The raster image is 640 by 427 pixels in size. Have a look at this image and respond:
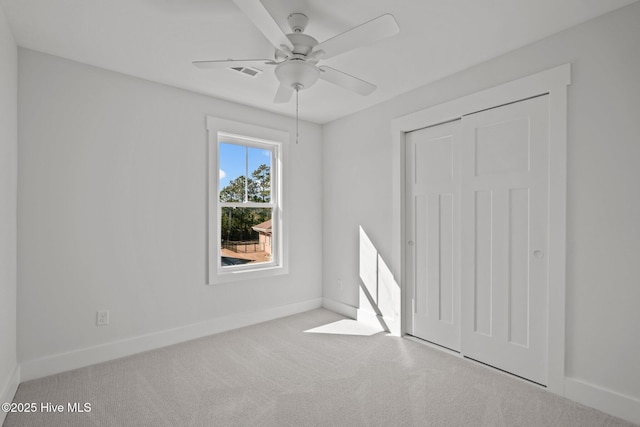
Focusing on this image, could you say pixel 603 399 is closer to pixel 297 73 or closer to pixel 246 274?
pixel 297 73

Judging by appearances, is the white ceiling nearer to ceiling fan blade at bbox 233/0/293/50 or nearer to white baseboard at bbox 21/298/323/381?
ceiling fan blade at bbox 233/0/293/50

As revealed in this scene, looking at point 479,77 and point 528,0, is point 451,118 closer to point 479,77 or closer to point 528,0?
point 479,77

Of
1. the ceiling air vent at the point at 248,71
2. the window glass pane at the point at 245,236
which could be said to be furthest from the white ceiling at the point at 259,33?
the window glass pane at the point at 245,236

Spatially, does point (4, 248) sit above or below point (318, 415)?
above

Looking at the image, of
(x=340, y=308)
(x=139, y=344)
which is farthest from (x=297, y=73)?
(x=340, y=308)

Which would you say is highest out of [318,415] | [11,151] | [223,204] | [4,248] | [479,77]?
[479,77]

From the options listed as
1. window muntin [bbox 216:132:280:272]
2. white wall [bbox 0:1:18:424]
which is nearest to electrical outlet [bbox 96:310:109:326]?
white wall [bbox 0:1:18:424]

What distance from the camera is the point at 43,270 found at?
256 centimetres

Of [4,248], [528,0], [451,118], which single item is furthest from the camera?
[451,118]

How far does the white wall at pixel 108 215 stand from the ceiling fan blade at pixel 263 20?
5.86ft

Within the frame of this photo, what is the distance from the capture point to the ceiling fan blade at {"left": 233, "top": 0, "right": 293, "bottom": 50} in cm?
153

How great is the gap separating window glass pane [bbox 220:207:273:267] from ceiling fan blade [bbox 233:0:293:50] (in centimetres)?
220

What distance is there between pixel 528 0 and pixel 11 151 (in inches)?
137

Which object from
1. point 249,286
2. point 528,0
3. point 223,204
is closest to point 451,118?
point 528,0
